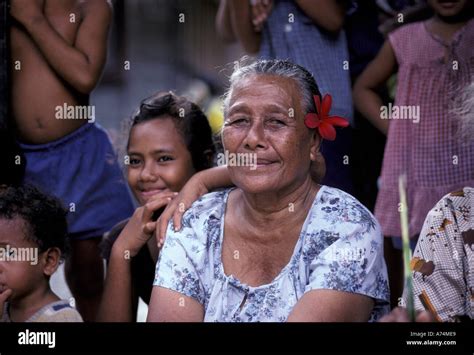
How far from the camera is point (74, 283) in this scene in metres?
4.45

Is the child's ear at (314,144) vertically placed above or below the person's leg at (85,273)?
above

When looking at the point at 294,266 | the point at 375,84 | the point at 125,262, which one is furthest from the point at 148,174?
the point at 375,84

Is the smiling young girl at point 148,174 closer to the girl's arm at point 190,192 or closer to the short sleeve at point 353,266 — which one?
the girl's arm at point 190,192

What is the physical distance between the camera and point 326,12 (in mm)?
4352

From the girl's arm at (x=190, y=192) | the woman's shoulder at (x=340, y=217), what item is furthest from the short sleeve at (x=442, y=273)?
the girl's arm at (x=190, y=192)

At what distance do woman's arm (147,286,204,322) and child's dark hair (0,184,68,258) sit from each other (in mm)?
589

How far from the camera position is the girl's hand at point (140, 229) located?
3906mm

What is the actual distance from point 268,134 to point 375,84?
109cm

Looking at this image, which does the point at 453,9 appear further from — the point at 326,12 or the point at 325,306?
the point at 325,306

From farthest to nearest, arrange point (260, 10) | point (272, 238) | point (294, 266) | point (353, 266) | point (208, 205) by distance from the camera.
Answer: point (260, 10) < point (208, 205) < point (272, 238) < point (294, 266) < point (353, 266)

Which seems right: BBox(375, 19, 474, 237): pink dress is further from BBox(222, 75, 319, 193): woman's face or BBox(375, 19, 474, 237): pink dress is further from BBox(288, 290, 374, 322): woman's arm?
BBox(288, 290, 374, 322): woman's arm

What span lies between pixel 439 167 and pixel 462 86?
361mm
